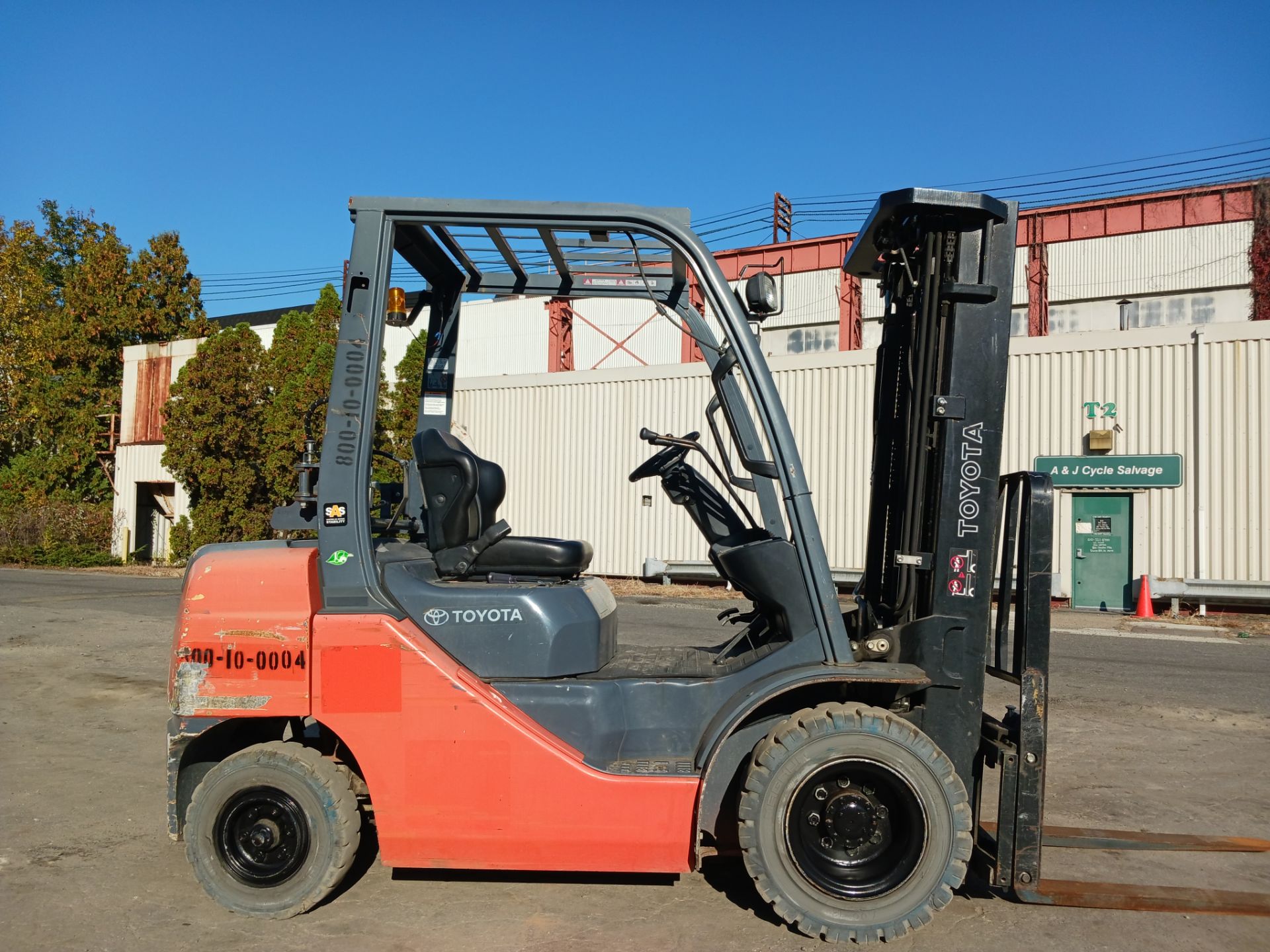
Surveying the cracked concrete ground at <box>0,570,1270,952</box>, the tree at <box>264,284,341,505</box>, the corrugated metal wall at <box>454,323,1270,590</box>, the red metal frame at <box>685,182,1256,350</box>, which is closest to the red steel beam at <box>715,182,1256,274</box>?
the red metal frame at <box>685,182,1256,350</box>

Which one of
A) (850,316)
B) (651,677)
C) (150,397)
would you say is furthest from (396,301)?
(150,397)

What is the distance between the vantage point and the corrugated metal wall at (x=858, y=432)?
17.6 meters

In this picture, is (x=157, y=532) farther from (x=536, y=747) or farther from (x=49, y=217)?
(x=536, y=747)

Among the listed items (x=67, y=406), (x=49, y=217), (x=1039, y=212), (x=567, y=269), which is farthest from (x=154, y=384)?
(x=567, y=269)

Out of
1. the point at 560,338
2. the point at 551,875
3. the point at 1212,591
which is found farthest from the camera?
the point at 560,338

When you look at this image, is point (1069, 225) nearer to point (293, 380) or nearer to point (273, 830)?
point (293, 380)

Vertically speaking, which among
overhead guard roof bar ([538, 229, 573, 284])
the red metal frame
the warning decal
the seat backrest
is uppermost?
the red metal frame

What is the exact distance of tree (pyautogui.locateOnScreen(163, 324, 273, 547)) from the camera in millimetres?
26812

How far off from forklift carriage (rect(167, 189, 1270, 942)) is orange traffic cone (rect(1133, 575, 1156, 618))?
14.4m

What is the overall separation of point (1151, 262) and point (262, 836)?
31454 mm

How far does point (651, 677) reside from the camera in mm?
4254

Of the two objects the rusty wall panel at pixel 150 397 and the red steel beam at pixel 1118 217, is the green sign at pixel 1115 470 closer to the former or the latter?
the red steel beam at pixel 1118 217

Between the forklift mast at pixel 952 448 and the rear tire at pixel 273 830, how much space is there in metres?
2.48

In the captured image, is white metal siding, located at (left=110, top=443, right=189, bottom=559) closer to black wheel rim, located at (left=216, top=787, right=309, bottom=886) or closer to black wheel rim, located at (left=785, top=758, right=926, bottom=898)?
black wheel rim, located at (left=216, top=787, right=309, bottom=886)
